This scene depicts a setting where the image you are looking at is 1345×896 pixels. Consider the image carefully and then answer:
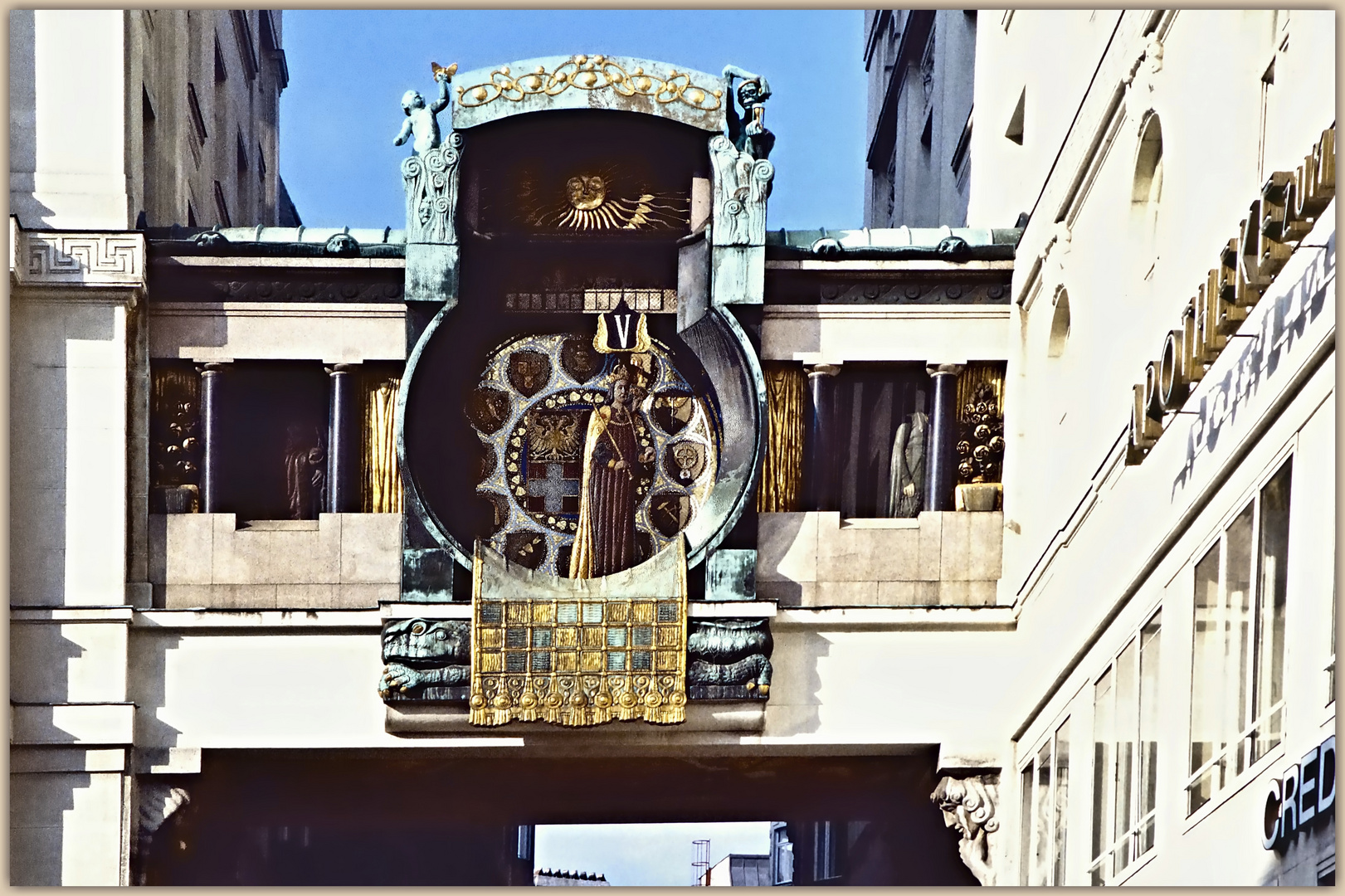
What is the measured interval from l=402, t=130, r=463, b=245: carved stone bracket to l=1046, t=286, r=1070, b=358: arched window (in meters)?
4.79

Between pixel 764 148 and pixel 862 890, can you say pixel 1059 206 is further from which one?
pixel 862 890

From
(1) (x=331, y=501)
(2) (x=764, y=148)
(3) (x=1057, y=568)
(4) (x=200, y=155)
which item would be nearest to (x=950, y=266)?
(2) (x=764, y=148)

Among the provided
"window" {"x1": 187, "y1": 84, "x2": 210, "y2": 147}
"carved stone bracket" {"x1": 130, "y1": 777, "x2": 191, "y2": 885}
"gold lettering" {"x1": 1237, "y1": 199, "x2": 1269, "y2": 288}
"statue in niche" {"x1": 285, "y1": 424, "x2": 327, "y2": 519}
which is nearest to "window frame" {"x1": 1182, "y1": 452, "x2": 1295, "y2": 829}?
"gold lettering" {"x1": 1237, "y1": 199, "x2": 1269, "y2": 288}

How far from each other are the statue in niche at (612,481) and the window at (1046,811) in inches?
144

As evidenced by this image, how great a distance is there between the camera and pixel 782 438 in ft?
75.8

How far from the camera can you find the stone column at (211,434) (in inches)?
907

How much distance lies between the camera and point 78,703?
22.3m

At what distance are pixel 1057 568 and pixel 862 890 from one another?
9.42ft

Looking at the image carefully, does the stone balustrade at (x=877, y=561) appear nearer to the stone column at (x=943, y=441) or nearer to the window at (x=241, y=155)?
A: the stone column at (x=943, y=441)

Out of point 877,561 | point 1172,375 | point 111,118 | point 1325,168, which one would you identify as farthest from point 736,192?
point 1325,168

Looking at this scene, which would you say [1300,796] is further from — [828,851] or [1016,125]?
[1016,125]

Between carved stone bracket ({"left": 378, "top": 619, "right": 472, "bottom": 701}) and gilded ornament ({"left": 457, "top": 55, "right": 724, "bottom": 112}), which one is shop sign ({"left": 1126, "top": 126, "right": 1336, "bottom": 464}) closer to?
gilded ornament ({"left": 457, "top": 55, "right": 724, "bottom": 112})

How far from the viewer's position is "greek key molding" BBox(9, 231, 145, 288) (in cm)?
2267

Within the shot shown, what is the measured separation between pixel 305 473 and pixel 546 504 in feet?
6.53
